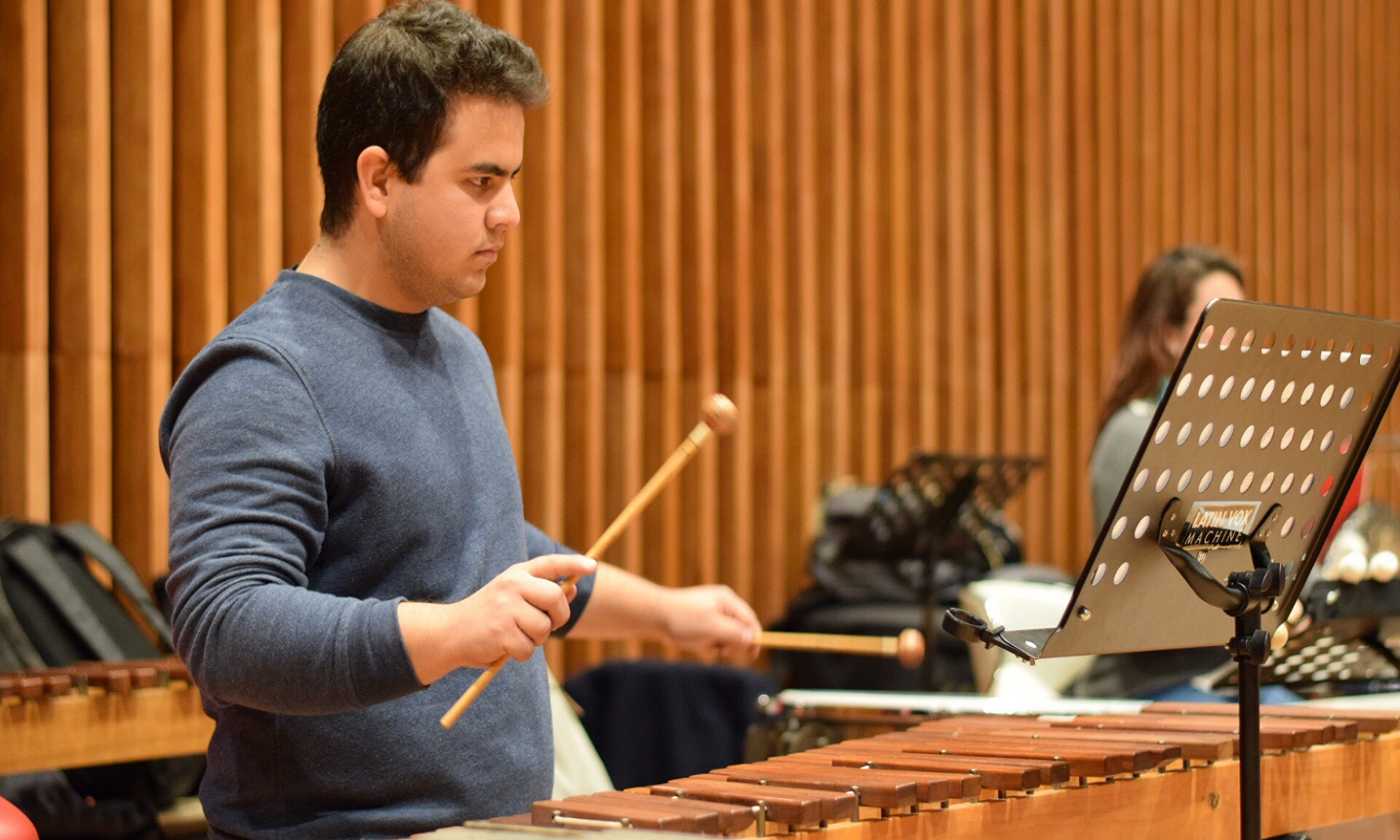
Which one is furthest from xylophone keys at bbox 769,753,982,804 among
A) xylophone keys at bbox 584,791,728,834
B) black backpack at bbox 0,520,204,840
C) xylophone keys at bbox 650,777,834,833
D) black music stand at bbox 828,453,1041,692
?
black music stand at bbox 828,453,1041,692

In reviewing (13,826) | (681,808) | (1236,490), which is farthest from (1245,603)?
(13,826)

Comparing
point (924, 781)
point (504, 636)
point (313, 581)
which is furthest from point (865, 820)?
point (313, 581)

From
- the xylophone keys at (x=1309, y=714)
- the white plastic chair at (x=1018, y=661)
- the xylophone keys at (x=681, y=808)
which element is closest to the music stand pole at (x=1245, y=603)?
the xylophone keys at (x=1309, y=714)

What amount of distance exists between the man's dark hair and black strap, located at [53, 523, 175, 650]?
171 cm

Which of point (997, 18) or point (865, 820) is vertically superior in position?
point (997, 18)

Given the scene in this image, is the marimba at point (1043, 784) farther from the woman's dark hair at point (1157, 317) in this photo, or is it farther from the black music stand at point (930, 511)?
the black music stand at point (930, 511)

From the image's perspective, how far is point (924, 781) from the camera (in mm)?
1870

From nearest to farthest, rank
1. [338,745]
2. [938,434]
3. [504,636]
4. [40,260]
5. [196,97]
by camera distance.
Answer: [504,636], [338,745], [40,260], [196,97], [938,434]

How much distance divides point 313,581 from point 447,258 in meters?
0.43

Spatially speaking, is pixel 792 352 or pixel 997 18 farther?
pixel 997 18

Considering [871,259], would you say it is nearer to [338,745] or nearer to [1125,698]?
[1125,698]

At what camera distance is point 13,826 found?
1.99 meters

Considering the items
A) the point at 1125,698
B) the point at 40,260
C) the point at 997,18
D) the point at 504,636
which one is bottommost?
the point at 1125,698

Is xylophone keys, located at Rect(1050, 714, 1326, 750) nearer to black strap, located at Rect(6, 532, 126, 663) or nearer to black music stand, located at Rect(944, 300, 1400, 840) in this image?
black music stand, located at Rect(944, 300, 1400, 840)
